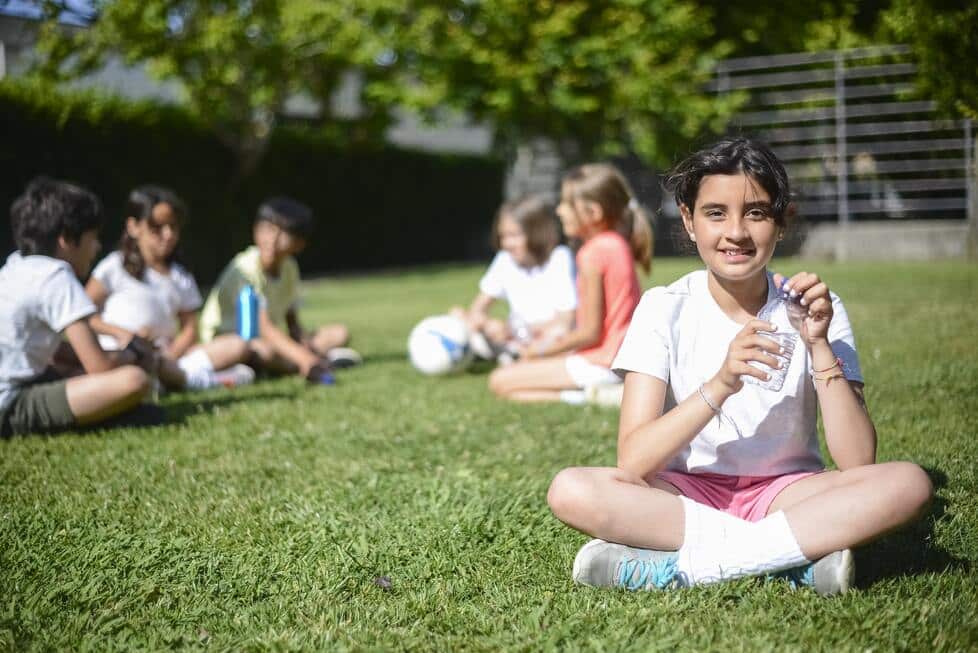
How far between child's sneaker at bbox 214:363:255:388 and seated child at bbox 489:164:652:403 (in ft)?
6.65

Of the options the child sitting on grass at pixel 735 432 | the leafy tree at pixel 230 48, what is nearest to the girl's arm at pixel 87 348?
the child sitting on grass at pixel 735 432

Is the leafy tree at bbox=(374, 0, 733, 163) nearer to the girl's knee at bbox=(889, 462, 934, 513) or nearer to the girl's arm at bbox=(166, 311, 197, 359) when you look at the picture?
the girl's arm at bbox=(166, 311, 197, 359)

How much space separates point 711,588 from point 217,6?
15.3 metres

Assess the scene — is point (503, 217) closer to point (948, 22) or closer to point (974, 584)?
point (948, 22)

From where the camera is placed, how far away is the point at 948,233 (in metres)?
14.4

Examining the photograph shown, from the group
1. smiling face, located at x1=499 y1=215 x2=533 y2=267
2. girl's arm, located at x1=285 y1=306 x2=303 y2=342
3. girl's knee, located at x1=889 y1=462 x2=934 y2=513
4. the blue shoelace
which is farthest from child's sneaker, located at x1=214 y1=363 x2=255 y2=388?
girl's knee, located at x1=889 y1=462 x2=934 y2=513

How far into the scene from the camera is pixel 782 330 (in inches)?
108

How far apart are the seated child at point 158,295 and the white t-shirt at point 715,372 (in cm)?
431

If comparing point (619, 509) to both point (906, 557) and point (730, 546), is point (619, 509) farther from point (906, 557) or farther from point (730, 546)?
point (906, 557)

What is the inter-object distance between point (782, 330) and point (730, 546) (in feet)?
2.12

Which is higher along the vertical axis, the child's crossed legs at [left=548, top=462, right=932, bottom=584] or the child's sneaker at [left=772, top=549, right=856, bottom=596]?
the child's crossed legs at [left=548, top=462, right=932, bottom=584]

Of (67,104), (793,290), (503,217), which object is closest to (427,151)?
(67,104)

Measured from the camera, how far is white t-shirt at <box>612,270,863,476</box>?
8.93 feet

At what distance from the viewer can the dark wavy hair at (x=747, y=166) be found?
8.68 feet
